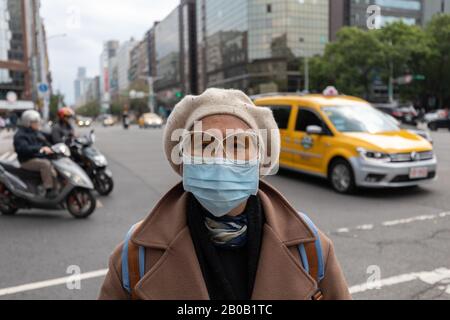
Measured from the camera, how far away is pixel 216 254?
58.9 inches

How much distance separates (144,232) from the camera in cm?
148

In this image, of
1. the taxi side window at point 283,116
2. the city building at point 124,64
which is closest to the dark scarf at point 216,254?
the taxi side window at point 283,116

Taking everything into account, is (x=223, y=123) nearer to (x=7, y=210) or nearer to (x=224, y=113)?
(x=224, y=113)

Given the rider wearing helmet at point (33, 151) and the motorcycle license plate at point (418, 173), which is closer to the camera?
the rider wearing helmet at point (33, 151)

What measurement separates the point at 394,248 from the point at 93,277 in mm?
3194

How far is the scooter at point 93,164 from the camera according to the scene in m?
8.47

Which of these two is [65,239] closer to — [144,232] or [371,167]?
[144,232]

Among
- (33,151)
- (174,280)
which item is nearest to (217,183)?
(174,280)

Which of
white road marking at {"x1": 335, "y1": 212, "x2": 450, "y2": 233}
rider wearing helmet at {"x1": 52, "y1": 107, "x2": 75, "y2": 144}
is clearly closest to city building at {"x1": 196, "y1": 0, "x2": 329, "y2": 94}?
rider wearing helmet at {"x1": 52, "y1": 107, "x2": 75, "y2": 144}

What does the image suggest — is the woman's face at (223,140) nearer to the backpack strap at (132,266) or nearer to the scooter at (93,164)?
the backpack strap at (132,266)

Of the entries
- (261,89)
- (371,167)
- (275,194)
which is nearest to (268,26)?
(261,89)

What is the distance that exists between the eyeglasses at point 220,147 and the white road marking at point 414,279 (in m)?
2.63

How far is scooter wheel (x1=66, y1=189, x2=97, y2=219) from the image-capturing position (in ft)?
21.9

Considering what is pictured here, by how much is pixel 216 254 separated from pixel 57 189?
577cm
